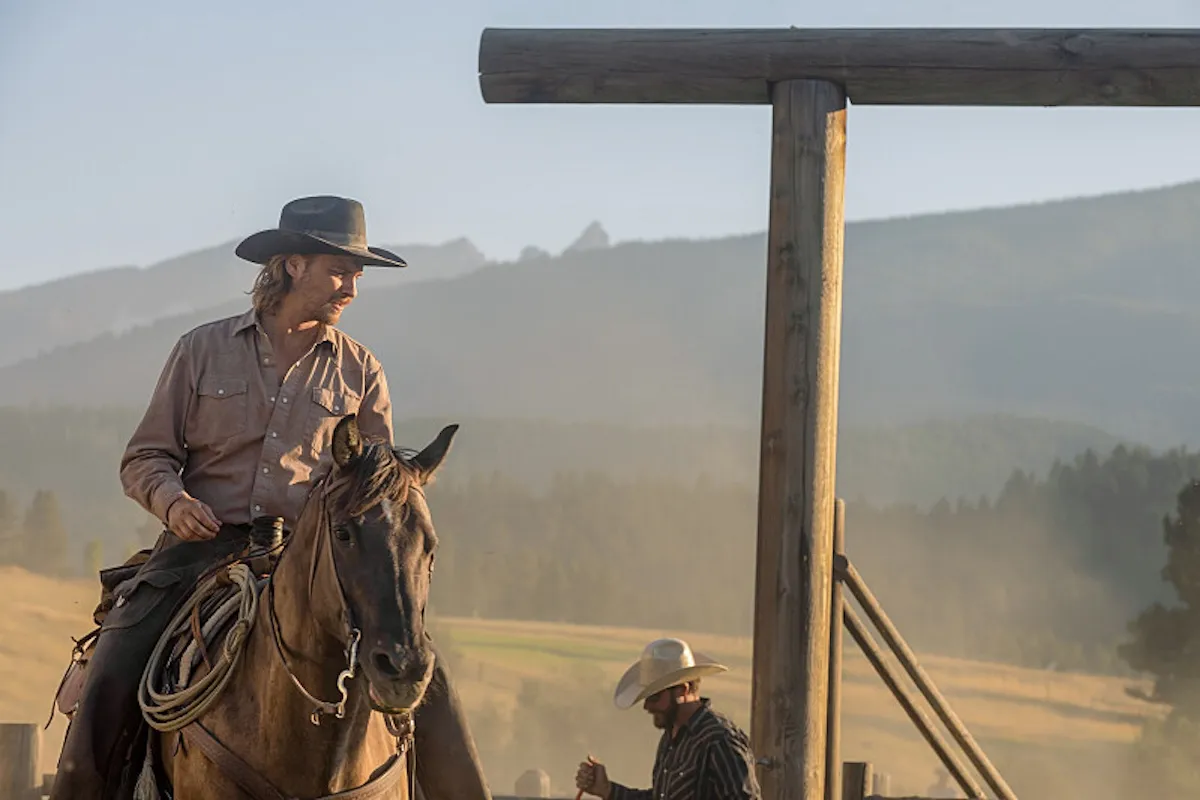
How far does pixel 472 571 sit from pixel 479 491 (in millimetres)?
1489

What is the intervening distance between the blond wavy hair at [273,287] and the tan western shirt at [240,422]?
6 centimetres

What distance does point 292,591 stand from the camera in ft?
16.7

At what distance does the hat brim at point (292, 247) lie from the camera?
6.20m

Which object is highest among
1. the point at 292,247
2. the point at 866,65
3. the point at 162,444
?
the point at 866,65

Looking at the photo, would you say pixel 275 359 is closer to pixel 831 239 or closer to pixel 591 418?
pixel 831 239

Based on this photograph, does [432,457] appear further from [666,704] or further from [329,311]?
[666,704]

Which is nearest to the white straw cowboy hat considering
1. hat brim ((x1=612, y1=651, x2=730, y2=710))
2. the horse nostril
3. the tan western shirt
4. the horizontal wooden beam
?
hat brim ((x1=612, y1=651, x2=730, y2=710))

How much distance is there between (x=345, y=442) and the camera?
4.91 m

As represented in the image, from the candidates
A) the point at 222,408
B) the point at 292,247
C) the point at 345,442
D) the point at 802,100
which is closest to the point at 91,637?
the point at 222,408

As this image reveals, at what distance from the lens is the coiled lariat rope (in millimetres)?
5371

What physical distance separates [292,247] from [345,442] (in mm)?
1521

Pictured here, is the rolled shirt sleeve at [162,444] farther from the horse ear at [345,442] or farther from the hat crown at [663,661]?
the hat crown at [663,661]

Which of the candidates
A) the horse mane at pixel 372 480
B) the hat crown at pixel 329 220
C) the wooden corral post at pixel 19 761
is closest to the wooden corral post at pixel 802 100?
the hat crown at pixel 329 220

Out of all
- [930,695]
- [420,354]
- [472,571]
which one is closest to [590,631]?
[472,571]
